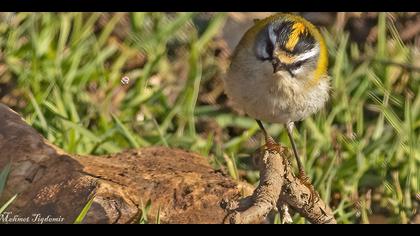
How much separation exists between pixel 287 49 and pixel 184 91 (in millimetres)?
1735

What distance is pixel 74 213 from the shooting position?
3518 mm

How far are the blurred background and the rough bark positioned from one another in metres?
0.71

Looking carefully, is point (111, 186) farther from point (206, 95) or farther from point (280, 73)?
point (206, 95)

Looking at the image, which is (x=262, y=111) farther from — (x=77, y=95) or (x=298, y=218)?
(x=77, y=95)

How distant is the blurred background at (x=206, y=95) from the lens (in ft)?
15.8

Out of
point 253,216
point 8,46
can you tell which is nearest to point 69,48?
point 8,46

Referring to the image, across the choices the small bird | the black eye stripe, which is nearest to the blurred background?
the small bird

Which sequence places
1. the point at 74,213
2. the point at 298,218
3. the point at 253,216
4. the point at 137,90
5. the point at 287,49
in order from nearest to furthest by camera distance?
the point at 253,216 → the point at 74,213 → the point at 287,49 → the point at 298,218 → the point at 137,90

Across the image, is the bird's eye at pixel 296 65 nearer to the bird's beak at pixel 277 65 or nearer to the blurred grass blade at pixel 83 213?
the bird's beak at pixel 277 65

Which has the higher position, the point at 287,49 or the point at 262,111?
the point at 287,49

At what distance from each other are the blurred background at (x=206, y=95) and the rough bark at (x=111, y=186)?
71 cm

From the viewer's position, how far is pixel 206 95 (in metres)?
5.68

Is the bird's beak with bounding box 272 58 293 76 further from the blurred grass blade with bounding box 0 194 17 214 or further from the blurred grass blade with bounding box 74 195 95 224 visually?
the blurred grass blade with bounding box 0 194 17 214

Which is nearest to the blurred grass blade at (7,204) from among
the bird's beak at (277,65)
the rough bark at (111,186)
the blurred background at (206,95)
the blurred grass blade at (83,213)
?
the rough bark at (111,186)
